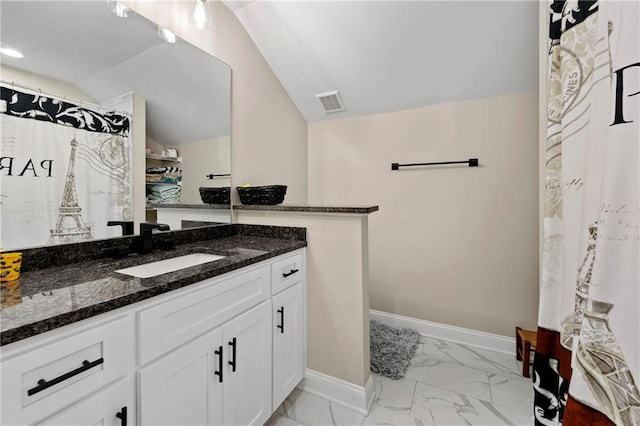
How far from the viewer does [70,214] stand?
116 cm

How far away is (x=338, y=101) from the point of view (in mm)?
2393

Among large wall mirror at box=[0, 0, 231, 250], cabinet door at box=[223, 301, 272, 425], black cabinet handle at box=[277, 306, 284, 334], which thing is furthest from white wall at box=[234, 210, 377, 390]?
large wall mirror at box=[0, 0, 231, 250]

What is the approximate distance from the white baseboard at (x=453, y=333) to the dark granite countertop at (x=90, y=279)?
53.5 inches

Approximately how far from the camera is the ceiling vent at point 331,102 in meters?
2.35

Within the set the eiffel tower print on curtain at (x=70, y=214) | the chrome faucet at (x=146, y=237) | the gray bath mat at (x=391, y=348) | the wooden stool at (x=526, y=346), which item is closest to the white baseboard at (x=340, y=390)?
the gray bath mat at (x=391, y=348)

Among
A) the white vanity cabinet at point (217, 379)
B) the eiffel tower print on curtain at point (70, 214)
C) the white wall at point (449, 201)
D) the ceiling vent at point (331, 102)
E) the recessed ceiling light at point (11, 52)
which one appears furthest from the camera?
the ceiling vent at point (331, 102)

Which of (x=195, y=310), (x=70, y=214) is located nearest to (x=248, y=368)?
(x=195, y=310)

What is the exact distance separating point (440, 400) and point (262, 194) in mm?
1622

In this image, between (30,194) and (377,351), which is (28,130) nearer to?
(30,194)

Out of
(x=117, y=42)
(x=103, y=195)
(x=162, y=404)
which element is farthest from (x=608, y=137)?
(x=117, y=42)

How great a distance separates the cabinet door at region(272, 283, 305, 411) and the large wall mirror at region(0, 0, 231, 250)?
0.83 m

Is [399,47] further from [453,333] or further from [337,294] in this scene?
[453,333]

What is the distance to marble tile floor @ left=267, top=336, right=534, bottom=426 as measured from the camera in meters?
1.48

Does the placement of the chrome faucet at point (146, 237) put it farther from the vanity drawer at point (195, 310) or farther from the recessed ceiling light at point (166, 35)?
the recessed ceiling light at point (166, 35)
